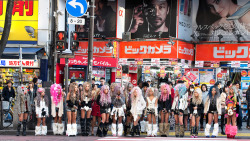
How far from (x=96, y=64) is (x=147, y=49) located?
332 centimetres

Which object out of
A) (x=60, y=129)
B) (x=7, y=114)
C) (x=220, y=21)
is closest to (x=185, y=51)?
(x=220, y=21)

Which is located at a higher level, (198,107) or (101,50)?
(101,50)

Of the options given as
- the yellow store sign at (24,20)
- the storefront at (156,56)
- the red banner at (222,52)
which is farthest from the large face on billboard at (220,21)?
the yellow store sign at (24,20)

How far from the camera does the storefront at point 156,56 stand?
3028 cm

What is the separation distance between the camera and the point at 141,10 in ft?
104

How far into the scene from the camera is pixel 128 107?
1959 centimetres

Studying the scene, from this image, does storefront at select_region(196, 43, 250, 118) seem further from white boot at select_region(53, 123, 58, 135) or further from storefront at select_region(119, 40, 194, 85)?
white boot at select_region(53, 123, 58, 135)

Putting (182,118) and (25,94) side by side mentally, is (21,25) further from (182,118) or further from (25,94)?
(182,118)

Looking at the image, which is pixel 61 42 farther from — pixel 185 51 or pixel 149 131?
pixel 185 51

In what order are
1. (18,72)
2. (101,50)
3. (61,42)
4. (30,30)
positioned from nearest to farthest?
(61,42)
(18,72)
(30,30)
(101,50)

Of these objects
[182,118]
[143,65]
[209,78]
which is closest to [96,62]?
[143,65]

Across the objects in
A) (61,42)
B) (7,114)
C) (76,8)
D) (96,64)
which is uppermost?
(76,8)

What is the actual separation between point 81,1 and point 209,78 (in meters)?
11.1

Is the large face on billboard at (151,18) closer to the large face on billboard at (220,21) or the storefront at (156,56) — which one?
the storefront at (156,56)
